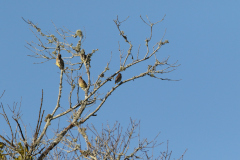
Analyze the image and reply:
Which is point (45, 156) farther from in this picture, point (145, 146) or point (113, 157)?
point (145, 146)

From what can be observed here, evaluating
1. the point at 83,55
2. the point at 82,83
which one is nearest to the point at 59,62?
the point at 83,55

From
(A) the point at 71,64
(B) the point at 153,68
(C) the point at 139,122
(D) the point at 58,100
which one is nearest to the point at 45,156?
(D) the point at 58,100

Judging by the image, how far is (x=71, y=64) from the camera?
1002 cm

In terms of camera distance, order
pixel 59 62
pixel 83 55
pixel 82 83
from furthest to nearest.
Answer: pixel 83 55, pixel 59 62, pixel 82 83

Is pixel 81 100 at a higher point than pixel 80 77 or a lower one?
lower

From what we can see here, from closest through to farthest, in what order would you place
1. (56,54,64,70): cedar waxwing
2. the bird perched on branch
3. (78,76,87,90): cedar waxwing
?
1. (78,76,87,90): cedar waxwing
2. (56,54,64,70): cedar waxwing
3. the bird perched on branch

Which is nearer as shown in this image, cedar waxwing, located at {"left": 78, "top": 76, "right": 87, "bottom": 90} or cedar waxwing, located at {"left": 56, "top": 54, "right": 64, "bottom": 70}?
cedar waxwing, located at {"left": 78, "top": 76, "right": 87, "bottom": 90}

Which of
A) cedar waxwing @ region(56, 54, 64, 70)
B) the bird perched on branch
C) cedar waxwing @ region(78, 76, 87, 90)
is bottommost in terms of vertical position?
cedar waxwing @ region(78, 76, 87, 90)

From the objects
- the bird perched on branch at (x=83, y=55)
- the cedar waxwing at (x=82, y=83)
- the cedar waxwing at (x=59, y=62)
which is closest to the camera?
the cedar waxwing at (x=82, y=83)

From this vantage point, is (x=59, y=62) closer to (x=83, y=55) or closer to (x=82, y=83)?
(x=83, y=55)

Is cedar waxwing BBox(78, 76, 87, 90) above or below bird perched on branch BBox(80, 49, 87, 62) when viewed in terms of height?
below

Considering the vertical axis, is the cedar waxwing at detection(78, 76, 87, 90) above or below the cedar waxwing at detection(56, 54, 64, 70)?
below

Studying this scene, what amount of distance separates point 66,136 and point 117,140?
1285 mm

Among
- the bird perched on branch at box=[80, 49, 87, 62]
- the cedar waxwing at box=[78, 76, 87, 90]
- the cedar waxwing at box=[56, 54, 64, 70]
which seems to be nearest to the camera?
the cedar waxwing at box=[78, 76, 87, 90]
